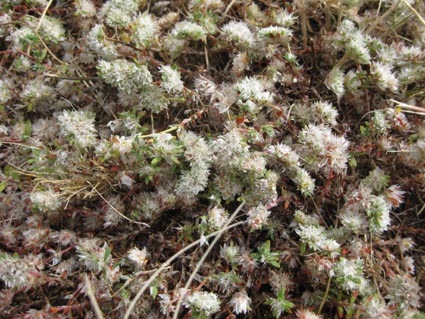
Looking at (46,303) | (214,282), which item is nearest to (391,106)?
→ (214,282)

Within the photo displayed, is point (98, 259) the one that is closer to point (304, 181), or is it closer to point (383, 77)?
point (304, 181)

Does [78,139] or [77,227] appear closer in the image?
Answer: [78,139]

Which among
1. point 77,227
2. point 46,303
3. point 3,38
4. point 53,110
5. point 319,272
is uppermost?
point 3,38

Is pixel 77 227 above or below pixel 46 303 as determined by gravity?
above

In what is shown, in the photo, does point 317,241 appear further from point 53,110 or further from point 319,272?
point 53,110

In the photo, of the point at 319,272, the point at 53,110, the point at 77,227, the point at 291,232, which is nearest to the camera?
the point at 319,272

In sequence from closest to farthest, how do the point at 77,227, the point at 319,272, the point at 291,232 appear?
the point at 319,272 < the point at 291,232 < the point at 77,227

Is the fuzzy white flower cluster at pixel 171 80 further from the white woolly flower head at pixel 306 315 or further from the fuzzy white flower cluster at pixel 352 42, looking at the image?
the white woolly flower head at pixel 306 315
